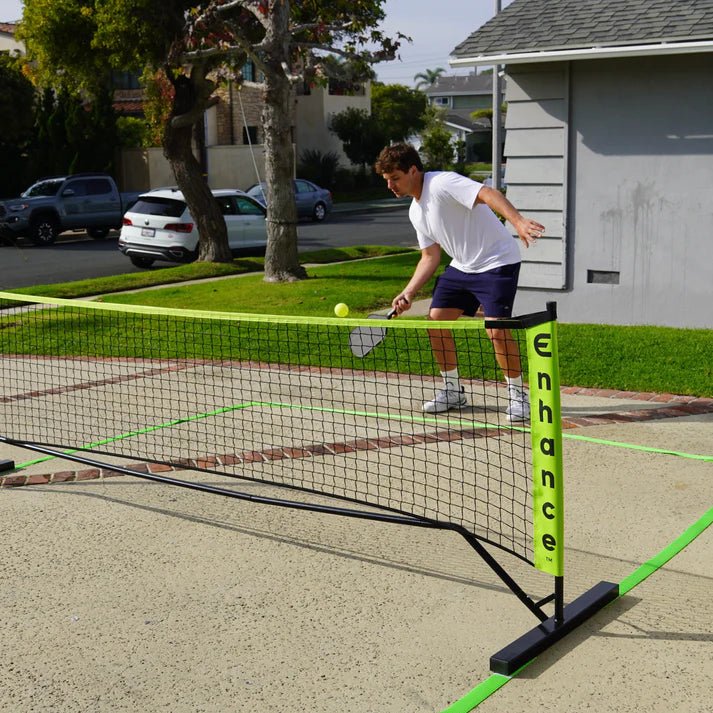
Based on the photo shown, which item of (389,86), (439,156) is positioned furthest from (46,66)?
(389,86)

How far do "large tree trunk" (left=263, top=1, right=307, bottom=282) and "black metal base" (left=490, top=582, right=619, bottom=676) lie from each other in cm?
1321

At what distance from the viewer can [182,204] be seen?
22812 mm

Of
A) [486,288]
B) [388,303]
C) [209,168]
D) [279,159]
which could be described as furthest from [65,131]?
[486,288]

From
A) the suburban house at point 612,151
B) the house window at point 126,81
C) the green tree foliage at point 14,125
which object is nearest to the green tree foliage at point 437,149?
the house window at point 126,81

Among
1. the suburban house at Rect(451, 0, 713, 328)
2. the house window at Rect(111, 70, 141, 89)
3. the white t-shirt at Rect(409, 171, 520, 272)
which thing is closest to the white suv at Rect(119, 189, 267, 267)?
the suburban house at Rect(451, 0, 713, 328)

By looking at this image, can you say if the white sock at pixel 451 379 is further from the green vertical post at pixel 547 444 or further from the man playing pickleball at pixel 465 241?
the green vertical post at pixel 547 444

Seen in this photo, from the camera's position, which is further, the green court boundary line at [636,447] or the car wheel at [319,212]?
the car wheel at [319,212]

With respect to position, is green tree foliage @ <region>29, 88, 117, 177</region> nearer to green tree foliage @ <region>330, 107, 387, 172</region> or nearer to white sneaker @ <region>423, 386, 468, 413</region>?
green tree foliage @ <region>330, 107, 387, 172</region>

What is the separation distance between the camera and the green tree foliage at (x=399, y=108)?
6147cm

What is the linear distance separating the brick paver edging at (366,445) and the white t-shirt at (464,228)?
1208 mm

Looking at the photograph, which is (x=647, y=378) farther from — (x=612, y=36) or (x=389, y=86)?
(x=389, y=86)

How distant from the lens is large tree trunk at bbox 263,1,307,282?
16.8 metres

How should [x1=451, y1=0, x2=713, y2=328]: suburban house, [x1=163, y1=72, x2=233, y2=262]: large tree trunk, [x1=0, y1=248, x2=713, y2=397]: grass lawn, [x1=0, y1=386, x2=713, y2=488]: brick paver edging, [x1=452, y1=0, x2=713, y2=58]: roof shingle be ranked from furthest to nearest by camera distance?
[x1=163, y1=72, x2=233, y2=262]: large tree trunk, [x1=451, y1=0, x2=713, y2=328]: suburban house, [x1=452, y1=0, x2=713, y2=58]: roof shingle, [x1=0, y1=248, x2=713, y2=397]: grass lawn, [x1=0, y1=386, x2=713, y2=488]: brick paver edging

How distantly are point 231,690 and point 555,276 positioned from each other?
9077mm
